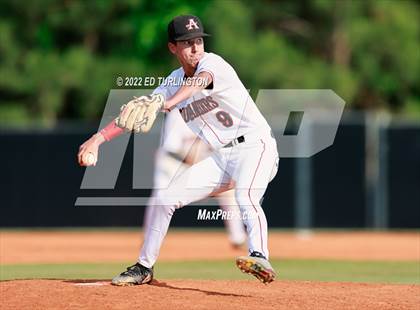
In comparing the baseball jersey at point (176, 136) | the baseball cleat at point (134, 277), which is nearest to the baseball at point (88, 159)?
the baseball cleat at point (134, 277)

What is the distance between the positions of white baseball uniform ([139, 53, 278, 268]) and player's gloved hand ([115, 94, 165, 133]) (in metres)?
0.42

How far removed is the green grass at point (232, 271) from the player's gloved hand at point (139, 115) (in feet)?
10.1

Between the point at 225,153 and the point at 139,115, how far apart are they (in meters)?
0.83

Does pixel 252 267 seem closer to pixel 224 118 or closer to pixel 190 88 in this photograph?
pixel 224 118

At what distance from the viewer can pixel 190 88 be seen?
7.79 meters

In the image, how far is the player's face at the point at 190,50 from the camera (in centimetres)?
806

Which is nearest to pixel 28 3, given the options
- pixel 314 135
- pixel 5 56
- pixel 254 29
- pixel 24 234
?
pixel 5 56

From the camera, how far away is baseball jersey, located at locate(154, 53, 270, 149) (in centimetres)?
802

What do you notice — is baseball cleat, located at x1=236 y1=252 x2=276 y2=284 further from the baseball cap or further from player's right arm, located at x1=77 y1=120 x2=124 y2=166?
the baseball cap

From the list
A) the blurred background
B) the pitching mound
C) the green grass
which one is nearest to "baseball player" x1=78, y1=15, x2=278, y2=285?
the pitching mound

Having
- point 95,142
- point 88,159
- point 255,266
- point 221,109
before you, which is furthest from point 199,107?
point 255,266

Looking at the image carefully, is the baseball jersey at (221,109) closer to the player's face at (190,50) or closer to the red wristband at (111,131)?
the player's face at (190,50)

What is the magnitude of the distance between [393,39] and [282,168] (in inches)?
364

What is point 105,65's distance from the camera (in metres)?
27.5
